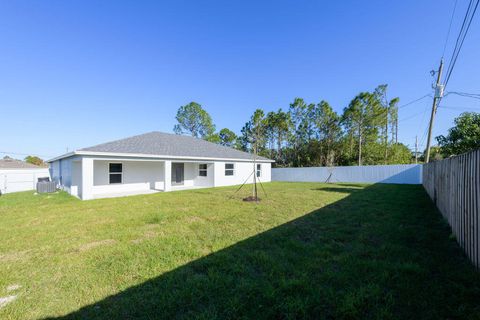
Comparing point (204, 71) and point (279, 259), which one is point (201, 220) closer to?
point (279, 259)

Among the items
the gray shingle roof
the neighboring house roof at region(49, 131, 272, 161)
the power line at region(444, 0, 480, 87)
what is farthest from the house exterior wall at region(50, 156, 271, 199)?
the power line at region(444, 0, 480, 87)

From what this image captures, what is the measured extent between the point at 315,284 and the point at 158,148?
13.1 metres

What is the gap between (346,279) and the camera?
260 cm

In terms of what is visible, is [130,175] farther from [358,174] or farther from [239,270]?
[358,174]

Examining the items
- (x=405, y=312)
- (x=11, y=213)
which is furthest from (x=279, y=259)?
(x=11, y=213)

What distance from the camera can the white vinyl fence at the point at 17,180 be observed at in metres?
14.3

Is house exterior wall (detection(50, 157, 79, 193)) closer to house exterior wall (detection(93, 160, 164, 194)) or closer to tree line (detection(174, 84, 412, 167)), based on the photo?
house exterior wall (detection(93, 160, 164, 194))

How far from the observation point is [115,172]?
1238 cm

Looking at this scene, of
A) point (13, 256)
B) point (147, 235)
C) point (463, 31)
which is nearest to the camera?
point (13, 256)

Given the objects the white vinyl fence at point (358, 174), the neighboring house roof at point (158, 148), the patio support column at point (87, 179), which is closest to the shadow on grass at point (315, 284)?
the patio support column at point (87, 179)

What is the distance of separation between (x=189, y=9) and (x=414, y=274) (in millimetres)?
14093

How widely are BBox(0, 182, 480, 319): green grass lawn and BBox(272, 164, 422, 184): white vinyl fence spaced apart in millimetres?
13242

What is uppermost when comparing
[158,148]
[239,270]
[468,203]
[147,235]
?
[158,148]

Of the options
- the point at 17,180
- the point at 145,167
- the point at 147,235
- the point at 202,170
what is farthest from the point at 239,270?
the point at 17,180
